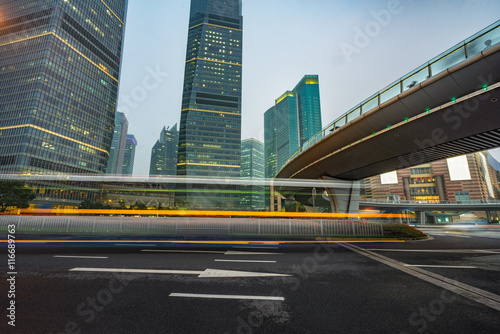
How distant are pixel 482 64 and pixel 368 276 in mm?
12890

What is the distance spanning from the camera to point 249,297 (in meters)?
4.37

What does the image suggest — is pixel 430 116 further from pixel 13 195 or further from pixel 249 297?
pixel 13 195

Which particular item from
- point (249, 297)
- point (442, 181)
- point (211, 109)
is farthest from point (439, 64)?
point (211, 109)

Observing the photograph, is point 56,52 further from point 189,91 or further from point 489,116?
point 489,116

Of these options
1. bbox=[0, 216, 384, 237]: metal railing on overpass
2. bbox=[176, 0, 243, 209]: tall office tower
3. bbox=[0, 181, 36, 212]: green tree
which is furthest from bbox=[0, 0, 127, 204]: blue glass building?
bbox=[0, 216, 384, 237]: metal railing on overpass

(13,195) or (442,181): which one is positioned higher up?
(442,181)

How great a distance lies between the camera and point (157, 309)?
381 centimetres

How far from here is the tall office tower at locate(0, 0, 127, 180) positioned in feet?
249

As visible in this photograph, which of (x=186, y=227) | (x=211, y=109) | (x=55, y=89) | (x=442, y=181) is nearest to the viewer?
(x=186, y=227)

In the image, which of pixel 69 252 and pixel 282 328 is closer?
pixel 282 328

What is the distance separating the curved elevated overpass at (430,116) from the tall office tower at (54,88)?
9982 cm

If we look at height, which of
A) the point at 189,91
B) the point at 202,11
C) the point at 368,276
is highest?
the point at 202,11

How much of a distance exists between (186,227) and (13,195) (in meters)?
45.9

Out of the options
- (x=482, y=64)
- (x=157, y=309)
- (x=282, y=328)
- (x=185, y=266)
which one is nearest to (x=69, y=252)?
(x=185, y=266)
